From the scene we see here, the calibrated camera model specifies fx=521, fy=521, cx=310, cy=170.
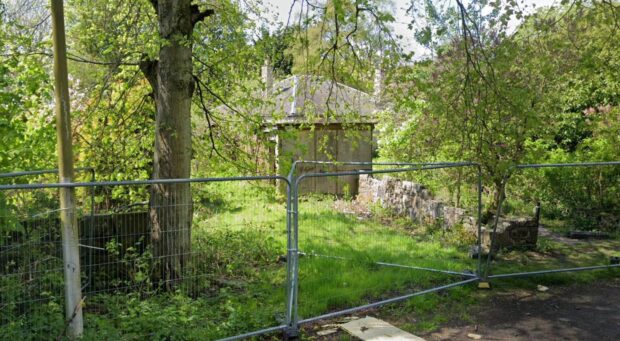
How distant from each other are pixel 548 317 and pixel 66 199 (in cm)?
554

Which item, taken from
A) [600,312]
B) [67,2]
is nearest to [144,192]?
[67,2]

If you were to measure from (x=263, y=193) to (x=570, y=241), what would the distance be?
6.27 metres

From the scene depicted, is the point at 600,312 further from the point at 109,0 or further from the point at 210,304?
the point at 109,0

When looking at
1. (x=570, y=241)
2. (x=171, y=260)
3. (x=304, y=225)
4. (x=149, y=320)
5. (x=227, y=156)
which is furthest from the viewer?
(x=570, y=241)

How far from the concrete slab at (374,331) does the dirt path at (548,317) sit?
0.32m

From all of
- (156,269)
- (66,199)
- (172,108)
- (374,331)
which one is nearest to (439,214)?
(374,331)

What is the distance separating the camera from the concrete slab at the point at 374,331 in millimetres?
5465

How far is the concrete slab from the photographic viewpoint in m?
5.46

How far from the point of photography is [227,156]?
853 cm

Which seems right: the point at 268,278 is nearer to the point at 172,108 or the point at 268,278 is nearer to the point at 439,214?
the point at 172,108

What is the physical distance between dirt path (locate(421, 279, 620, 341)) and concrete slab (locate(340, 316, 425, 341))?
32 centimetres

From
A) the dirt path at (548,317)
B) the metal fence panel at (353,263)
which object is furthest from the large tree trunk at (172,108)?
the dirt path at (548,317)

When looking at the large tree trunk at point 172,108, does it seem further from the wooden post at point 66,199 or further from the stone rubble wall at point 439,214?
the stone rubble wall at point 439,214

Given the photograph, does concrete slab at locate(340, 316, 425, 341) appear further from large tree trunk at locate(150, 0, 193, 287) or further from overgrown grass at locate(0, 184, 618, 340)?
large tree trunk at locate(150, 0, 193, 287)
